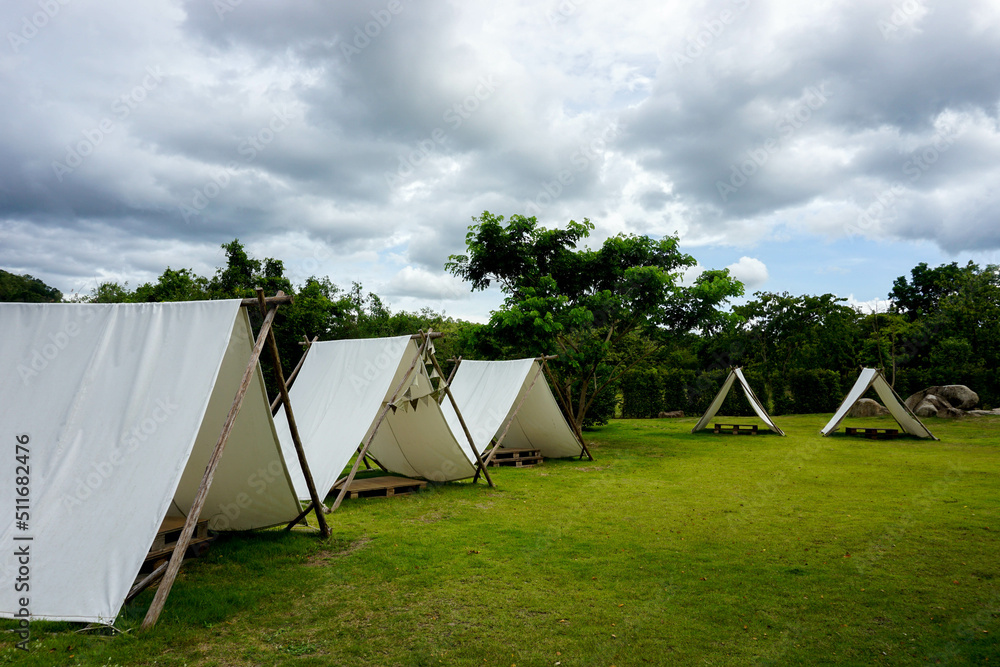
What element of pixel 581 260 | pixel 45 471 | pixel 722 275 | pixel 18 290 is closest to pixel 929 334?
pixel 722 275

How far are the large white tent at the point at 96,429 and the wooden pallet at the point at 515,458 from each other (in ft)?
22.0

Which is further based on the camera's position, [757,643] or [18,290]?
[18,290]

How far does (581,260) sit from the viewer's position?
14.3 metres

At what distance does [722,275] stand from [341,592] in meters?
12.2

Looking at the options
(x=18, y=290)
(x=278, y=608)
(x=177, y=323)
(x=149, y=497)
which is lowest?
(x=278, y=608)

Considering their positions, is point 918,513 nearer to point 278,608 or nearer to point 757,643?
point 757,643

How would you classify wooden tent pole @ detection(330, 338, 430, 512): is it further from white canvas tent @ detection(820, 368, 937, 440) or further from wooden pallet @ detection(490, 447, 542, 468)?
white canvas tent @ detection(820, 368, 937, 440)

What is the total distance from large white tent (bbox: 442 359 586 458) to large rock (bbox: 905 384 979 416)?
560 inches

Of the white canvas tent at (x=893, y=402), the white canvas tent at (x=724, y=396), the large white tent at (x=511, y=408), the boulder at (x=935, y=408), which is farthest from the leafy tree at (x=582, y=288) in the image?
the boulder at (x=935, y=408)

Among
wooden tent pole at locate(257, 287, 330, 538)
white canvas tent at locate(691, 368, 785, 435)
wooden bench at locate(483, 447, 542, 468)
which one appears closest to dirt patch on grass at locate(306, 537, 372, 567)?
wooden tent pole at locate(257, 287, 330, 538)

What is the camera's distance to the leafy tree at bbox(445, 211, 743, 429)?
13.1m

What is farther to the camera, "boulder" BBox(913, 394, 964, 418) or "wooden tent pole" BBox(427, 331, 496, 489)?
"boulder" BBox(913, 394, 964, 418)

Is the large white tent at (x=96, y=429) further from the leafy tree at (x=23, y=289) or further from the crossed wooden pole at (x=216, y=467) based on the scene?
the leafy tree at (x=23, y=289)

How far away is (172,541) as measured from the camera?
16.7ft
